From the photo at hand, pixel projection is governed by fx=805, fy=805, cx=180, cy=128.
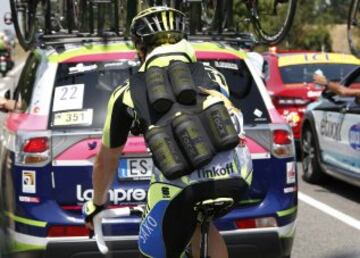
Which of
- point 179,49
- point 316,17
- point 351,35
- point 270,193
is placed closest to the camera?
point 179,49

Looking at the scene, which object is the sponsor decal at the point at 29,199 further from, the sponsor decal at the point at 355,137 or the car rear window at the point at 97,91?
the sponsor decal at the point at 355,137

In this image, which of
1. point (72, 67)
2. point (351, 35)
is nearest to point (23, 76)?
point (72, 67)

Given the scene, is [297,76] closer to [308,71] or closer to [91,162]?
[308,71]

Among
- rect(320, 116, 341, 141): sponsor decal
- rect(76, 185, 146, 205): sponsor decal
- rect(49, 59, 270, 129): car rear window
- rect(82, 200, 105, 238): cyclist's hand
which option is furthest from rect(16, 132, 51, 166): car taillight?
rect(320, 116, 341, 141): sponsor decal

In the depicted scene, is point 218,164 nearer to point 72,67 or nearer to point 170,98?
point 170,98

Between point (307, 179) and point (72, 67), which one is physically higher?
point (72, 67)

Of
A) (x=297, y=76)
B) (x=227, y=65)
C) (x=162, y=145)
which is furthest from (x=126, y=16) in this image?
(x=297, y=76)

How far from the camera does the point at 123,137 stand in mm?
3492

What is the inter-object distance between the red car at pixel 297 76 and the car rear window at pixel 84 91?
6032 millimetres

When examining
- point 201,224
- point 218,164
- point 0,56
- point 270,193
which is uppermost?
point 218,164

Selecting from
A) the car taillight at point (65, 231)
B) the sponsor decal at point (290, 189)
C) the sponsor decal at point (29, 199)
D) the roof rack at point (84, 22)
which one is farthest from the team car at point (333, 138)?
the sponsor decal at point (29, 199)

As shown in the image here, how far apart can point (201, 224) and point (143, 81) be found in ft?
2.17

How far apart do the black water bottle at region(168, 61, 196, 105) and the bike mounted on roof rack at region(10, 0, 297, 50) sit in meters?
3.88

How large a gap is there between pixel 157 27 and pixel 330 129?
6.56 metres
